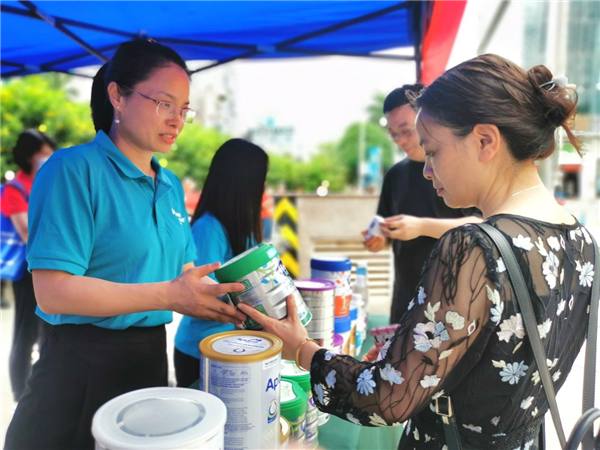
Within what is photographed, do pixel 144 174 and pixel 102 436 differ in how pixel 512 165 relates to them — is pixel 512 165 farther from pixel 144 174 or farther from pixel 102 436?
pixel 144 174

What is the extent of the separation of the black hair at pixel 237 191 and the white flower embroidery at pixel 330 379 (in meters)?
1.14

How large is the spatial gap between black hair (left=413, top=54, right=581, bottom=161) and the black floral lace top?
0.20 m

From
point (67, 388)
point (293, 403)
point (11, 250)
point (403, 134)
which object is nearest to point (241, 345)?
point (293, 403)

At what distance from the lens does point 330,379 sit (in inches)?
39.4

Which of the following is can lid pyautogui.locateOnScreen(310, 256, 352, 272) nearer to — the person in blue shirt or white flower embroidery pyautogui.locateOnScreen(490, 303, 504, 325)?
the person in blue shirt

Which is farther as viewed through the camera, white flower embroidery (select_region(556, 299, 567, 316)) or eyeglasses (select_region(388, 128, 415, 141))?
eyeglasses (select_region(388, 128, 415, 141))

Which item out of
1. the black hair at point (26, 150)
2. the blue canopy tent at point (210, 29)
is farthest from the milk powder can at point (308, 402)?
the black hair at point (26, 150)

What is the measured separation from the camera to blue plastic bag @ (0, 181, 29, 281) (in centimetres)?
318

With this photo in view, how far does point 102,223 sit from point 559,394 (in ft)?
4.89

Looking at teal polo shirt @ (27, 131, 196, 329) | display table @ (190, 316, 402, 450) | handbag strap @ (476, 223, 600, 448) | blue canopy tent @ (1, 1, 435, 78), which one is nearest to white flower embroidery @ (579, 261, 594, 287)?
handbag strap @ (476, 223, 600, 448)

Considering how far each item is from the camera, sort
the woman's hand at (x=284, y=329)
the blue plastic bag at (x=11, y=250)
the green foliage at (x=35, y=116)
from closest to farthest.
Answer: the woman's hand at (x=284, y=329) < the blue plastic bag at (x=11, y=250) < the green foliage at (x=35, y=116)

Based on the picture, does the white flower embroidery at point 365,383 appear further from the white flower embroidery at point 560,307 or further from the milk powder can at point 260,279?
the white flower embroidery at point 560,307

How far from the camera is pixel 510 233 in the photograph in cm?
90

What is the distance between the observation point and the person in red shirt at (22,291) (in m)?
3.26
